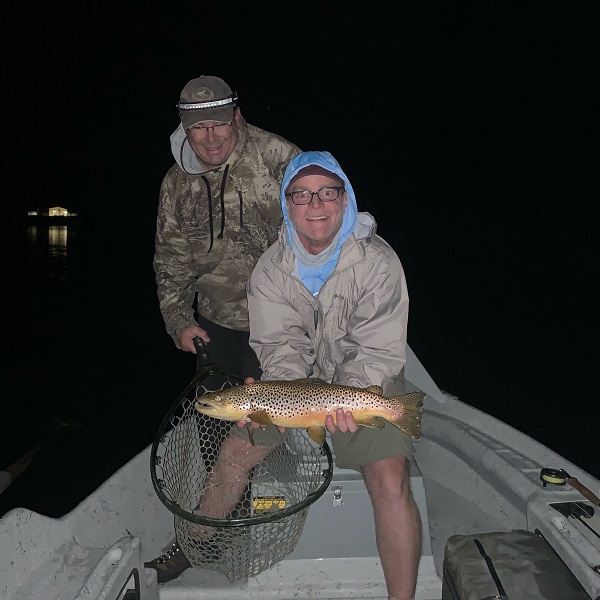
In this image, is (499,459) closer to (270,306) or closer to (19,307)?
(270,306)

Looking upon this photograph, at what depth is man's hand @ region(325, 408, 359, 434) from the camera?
333 cm

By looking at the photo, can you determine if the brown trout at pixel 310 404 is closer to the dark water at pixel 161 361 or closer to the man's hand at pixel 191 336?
the man's hand at pixel 191 336

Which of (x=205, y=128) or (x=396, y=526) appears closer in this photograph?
(x=396, y=526)

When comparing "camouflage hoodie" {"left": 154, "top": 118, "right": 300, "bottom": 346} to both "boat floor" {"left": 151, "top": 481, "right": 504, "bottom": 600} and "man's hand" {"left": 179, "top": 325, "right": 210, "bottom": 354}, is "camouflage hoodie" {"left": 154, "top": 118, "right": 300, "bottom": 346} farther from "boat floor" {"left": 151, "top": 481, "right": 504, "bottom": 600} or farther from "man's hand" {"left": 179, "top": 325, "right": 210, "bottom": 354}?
"boat floor" {"left": 151, "top": 481, "right": 504, "bottom": 600}

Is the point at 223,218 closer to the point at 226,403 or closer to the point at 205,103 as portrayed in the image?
the point at 205,103

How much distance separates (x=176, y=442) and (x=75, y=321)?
67.2ft

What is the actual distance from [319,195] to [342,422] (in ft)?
4.77

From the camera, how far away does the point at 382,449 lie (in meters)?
3.36

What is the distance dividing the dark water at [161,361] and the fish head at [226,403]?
2394 millimetres

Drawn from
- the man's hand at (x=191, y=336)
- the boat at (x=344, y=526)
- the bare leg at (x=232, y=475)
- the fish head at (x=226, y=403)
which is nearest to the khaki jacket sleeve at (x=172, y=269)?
the man's hand at (x=191, y=336)

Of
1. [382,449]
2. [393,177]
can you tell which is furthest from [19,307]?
[393,177]

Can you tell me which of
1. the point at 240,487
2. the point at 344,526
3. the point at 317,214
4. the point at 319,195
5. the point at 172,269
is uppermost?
the point at 319,195

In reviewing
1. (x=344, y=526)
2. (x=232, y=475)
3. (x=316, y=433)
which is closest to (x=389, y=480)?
(x=316, y=433)

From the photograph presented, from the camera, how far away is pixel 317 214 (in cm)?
359
